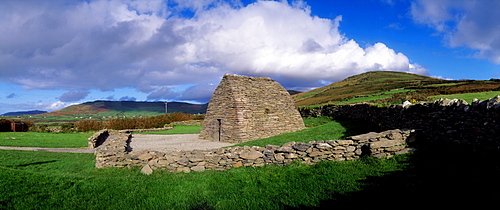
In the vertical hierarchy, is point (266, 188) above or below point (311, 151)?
below

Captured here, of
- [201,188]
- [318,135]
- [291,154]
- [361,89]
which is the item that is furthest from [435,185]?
[361,89]

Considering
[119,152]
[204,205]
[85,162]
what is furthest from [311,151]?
[85,162]

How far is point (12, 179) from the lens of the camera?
6.28 metres

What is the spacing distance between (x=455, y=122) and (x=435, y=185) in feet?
10.8

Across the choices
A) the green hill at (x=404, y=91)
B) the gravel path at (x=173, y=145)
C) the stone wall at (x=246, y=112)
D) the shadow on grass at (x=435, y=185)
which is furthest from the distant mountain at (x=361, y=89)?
the shadow on grass at (x=435, y=185)

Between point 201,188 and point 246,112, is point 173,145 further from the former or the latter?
point 201,188

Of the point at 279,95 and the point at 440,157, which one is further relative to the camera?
the point at 279,95

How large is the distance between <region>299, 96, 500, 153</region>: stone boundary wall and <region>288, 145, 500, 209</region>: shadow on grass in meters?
0.45

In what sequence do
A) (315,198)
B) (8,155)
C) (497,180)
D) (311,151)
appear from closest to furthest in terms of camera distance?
(497,180), (315,198), (311,151), (8,155)

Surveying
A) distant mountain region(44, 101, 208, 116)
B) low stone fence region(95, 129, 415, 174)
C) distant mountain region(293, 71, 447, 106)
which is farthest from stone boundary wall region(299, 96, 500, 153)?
distant mountain region(44, 101, 208, 116)

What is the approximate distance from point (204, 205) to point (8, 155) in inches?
499

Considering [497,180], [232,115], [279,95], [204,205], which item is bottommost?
[204,205]

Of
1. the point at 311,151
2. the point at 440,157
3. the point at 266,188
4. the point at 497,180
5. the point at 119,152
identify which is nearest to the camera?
the point at 497,180

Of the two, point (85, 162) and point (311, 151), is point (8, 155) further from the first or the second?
point (311, 151)
